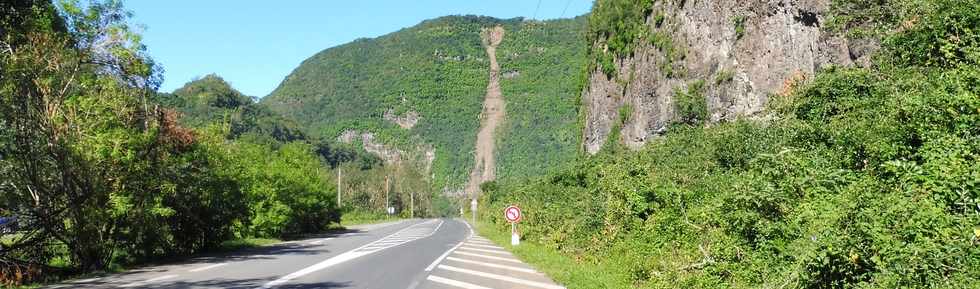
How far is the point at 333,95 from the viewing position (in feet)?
639

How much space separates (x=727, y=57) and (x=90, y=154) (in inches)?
970

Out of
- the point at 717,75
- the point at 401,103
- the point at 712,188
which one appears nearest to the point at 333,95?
the point at 401,103

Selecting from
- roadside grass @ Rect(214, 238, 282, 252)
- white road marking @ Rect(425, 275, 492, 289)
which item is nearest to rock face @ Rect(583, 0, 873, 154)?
white road marking @ Rect(425, 275, 492, 289)

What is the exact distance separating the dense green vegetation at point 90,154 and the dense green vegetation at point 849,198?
1068 centimetres

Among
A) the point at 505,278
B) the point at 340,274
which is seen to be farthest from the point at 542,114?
the point at 505,278

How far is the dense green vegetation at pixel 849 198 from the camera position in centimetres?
618

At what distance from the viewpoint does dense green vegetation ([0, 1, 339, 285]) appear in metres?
15.0

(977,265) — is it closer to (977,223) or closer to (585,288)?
(977,223)

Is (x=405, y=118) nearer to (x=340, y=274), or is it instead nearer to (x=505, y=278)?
(x=340, y=274)

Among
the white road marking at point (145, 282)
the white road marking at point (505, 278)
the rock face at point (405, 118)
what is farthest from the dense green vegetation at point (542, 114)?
the white road marking at point (145, 282)

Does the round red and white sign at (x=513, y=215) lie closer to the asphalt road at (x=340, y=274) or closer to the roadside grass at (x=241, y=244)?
the asphalt road at (x=340, y=274)

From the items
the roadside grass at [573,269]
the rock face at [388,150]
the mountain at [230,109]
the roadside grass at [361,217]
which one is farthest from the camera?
the rock face at [388,150]

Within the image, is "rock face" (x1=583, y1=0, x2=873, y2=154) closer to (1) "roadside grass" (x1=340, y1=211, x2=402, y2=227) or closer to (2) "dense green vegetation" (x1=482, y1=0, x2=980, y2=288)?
(2) "dense green vegetation" (x1=482, y1=0, x2=980, y2=288)

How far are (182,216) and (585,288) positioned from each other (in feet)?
50.3
